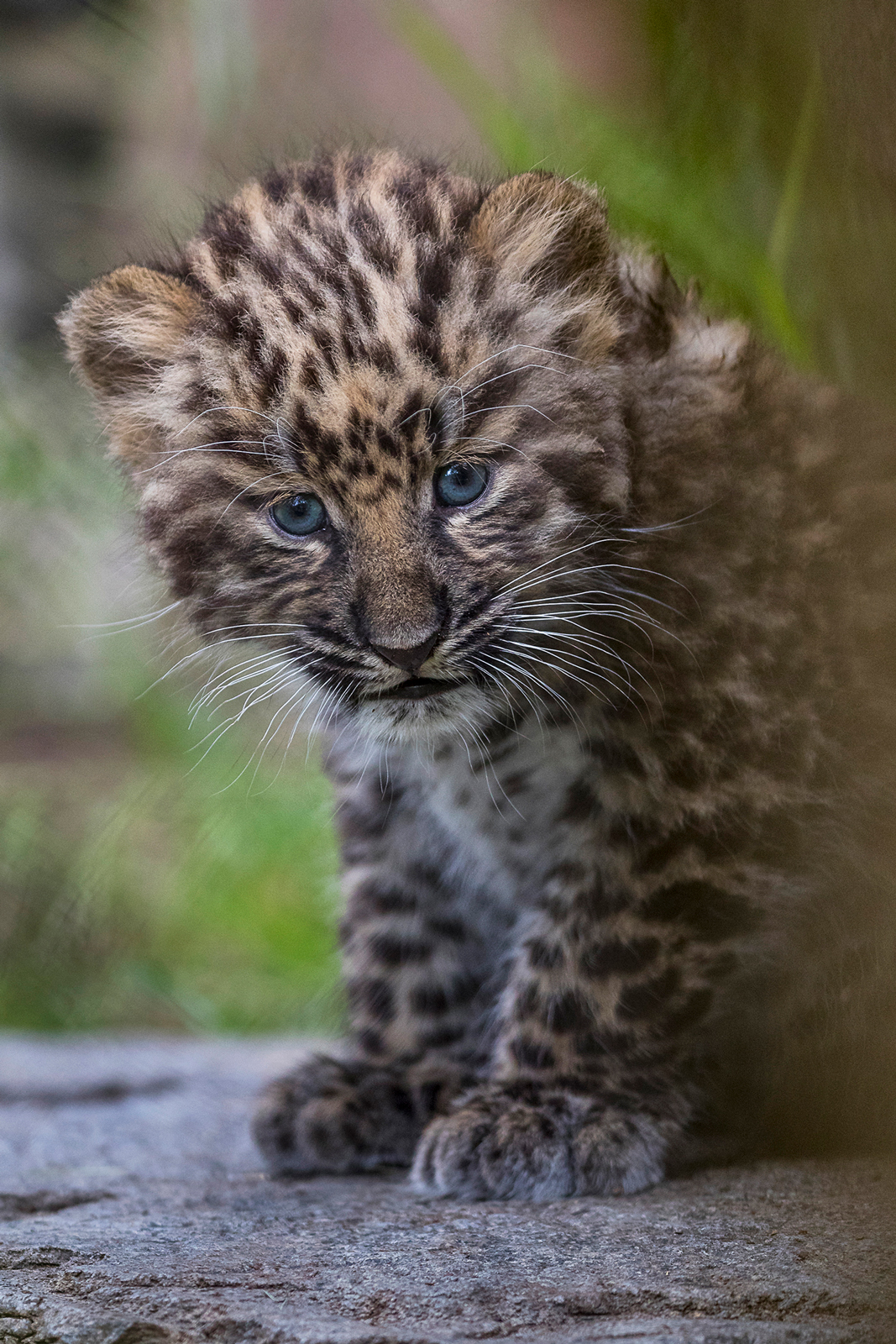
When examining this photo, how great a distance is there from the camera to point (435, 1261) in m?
2.21

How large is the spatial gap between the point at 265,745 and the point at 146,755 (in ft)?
12.8

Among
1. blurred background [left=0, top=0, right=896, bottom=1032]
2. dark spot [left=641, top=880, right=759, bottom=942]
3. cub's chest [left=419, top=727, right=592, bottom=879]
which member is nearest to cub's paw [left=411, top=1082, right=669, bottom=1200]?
dark spot [left=641, top=880, right=759, bottom=942]

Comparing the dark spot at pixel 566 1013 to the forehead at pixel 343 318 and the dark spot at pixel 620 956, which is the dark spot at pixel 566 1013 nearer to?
the dark spot at pixel 620 956

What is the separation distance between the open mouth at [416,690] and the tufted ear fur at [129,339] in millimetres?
750

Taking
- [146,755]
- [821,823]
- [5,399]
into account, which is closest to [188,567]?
[821,823]

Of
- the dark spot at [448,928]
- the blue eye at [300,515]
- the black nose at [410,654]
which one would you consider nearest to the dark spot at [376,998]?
the dark spot at [448,928]

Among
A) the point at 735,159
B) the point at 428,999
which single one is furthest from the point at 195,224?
the point at 428,999

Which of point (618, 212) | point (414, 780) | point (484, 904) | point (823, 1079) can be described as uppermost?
point (618, 212)

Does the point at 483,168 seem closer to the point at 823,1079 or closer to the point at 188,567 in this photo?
the point at 188,567

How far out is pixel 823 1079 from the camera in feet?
9.34

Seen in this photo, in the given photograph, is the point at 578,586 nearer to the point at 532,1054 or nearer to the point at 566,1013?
the point at 566,1013

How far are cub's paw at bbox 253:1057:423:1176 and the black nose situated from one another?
114cm

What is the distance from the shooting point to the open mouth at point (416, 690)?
2682 mm

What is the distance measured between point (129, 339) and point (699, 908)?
162cm
